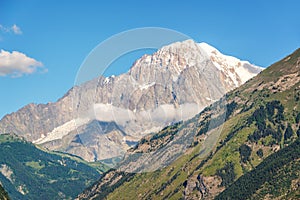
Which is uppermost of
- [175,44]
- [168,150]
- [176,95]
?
[175,44]

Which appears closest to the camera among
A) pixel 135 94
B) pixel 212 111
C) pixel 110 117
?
pixel 110 117

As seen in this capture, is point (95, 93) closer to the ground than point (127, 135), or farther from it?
farther from it

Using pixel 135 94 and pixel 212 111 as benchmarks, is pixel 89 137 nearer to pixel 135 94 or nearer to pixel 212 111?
pixel 135 94

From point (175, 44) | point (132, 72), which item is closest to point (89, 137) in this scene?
point (132, 72)

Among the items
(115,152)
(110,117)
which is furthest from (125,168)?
(110,117)

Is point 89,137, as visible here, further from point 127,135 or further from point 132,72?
point 132,72

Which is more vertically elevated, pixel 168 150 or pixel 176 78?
pixel 176 78

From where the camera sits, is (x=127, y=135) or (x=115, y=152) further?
(x=115, y=152)

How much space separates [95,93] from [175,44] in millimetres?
5633

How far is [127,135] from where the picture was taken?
103 ft

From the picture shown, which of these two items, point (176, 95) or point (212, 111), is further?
point (212, 111)

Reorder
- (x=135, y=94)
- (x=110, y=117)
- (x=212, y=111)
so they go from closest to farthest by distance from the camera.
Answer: (x=110, y=117) < (x=135, y=94) < (x=212, y=111)

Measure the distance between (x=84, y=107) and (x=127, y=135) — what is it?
4494mm

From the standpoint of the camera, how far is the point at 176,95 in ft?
104
